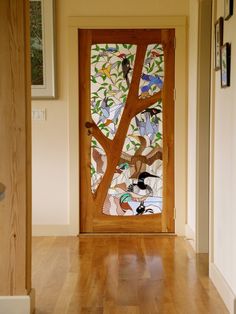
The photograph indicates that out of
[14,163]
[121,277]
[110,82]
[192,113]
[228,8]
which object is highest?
[228,8]

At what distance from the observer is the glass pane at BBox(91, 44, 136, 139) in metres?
4.89

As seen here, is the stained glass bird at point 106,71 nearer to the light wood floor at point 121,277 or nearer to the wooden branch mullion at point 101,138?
the wooden branch mullion at point 101,138

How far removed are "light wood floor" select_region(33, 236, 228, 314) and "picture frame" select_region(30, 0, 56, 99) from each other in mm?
1400

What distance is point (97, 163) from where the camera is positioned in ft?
16.3

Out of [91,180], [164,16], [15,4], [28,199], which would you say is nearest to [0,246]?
[28,199]

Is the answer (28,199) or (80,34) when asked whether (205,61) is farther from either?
(28,199)

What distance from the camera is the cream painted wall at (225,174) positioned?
2.95 m

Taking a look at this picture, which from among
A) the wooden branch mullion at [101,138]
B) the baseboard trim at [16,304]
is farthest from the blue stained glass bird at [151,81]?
the baseboard trim at [16,304]

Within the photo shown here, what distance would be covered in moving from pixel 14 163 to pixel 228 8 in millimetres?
1522

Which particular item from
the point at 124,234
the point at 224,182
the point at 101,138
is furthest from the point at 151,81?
the point at 224,182

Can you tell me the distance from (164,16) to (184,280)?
8.26 feet

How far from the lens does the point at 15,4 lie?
2729 millimetres

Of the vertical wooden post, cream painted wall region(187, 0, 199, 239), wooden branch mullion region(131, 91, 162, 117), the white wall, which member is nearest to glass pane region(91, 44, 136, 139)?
wooden branch mullion region(131, 91, 162, 117)

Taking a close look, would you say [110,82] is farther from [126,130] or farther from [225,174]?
[225,174]
